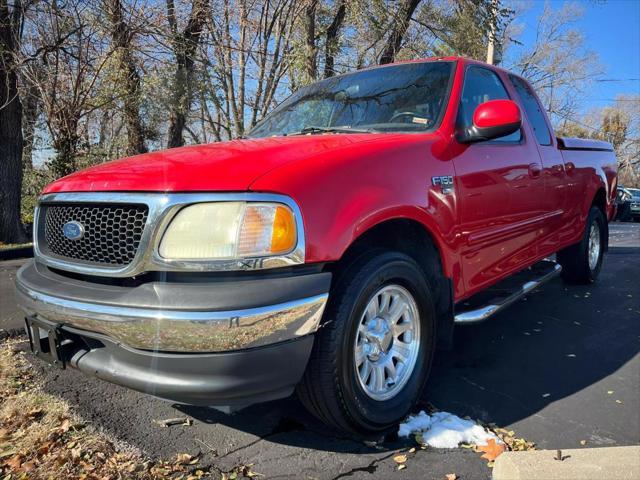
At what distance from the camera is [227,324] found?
1848 mm

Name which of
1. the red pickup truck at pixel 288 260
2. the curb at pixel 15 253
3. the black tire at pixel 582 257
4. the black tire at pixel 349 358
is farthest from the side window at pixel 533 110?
the curb at pixel 15 253

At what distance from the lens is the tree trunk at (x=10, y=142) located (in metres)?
8.32

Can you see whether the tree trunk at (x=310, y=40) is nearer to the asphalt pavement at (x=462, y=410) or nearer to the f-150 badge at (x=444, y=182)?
the asphalt pavement at (x=462, y=410)

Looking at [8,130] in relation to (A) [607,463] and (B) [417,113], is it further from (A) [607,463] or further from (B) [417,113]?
(A) [607,463]

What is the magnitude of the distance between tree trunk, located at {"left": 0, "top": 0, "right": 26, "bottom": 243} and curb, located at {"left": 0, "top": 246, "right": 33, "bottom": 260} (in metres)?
0.88

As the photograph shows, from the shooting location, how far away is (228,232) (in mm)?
1963

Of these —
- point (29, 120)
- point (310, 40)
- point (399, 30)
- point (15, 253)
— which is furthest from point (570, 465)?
point (399, 30)

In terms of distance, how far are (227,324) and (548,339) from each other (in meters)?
3.01

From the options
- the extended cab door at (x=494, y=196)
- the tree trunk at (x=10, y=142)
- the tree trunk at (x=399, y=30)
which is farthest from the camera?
the tree trunk at (x=399, y=30)

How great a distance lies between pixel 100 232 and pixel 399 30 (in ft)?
39.7

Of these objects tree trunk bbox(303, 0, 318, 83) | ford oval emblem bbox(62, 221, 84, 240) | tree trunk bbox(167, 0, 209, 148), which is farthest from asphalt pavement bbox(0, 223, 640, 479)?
tree trunk bbox(303, 0, 318, 83)

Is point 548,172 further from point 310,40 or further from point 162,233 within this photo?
point 310,40

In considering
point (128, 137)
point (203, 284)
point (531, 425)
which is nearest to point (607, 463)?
point (531, 425)

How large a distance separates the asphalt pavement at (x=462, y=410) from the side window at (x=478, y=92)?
155 centimetres
